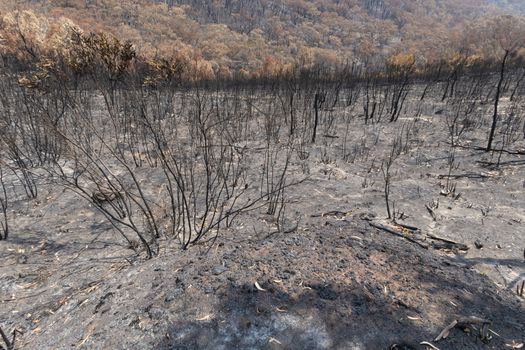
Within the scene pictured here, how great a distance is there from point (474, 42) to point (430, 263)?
92.1 meters

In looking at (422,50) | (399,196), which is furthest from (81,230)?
(422,50)

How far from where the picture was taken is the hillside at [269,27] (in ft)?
225

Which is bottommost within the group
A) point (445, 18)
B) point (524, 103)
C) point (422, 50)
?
point (524, 103)

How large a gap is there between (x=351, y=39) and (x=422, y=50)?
23.6m

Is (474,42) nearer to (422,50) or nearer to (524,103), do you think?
(422,50)

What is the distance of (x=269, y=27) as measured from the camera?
320ft

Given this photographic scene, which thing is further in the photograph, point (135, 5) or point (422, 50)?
point (422, 50)

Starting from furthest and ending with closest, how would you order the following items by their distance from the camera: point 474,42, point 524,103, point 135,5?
point 135,5 < point 474,42 < point 524,103

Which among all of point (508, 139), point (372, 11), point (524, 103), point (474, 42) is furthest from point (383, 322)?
point (372, 11)

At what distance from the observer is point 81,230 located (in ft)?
12.2

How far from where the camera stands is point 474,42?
7244 cm

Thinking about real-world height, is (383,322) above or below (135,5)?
below

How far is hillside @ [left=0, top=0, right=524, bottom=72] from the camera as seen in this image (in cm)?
6856

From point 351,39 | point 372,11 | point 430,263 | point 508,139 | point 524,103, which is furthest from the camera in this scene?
point 372,11
